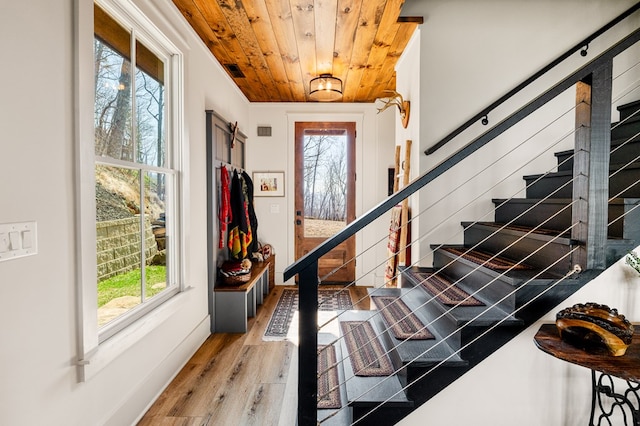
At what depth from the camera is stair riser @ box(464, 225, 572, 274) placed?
64.1 inches

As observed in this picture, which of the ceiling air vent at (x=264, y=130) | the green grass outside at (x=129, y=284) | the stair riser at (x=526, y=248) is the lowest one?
the green grass outside at (x=129, y=284)

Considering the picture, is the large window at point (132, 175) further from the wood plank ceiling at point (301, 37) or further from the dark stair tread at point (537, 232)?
the dark stair tread at point (537, 232)

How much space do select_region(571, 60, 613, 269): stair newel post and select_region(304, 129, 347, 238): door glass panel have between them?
136 inches

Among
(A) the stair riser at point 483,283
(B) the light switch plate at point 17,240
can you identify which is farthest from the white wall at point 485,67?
(B) the light switch plate at point 17,240

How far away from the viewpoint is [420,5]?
8.86ft

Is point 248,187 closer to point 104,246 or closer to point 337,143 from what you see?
point 337,143

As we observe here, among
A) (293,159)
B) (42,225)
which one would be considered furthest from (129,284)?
(293,159)

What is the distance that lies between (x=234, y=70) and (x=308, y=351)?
3206 mm

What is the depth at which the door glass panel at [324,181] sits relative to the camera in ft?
15.8

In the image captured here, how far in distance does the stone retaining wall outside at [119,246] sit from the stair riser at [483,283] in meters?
1.78

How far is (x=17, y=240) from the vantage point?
3.84 ft

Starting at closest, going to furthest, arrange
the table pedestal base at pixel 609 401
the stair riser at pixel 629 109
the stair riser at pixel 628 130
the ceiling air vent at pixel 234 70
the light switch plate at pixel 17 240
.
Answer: the light switch plate at pixel 17 240 < the table pedestal base at pixel 609 401 < the stair riser at pixel 628 130 < the stair riser at pixel 629 109 < the ceiling air vent at pixel 234 70

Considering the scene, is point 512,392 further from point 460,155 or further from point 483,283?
point 460,155

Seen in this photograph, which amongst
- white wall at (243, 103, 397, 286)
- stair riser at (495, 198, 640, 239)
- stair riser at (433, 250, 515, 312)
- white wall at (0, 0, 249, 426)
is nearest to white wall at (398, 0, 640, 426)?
stair riser at (495, 198, 640, 239)
